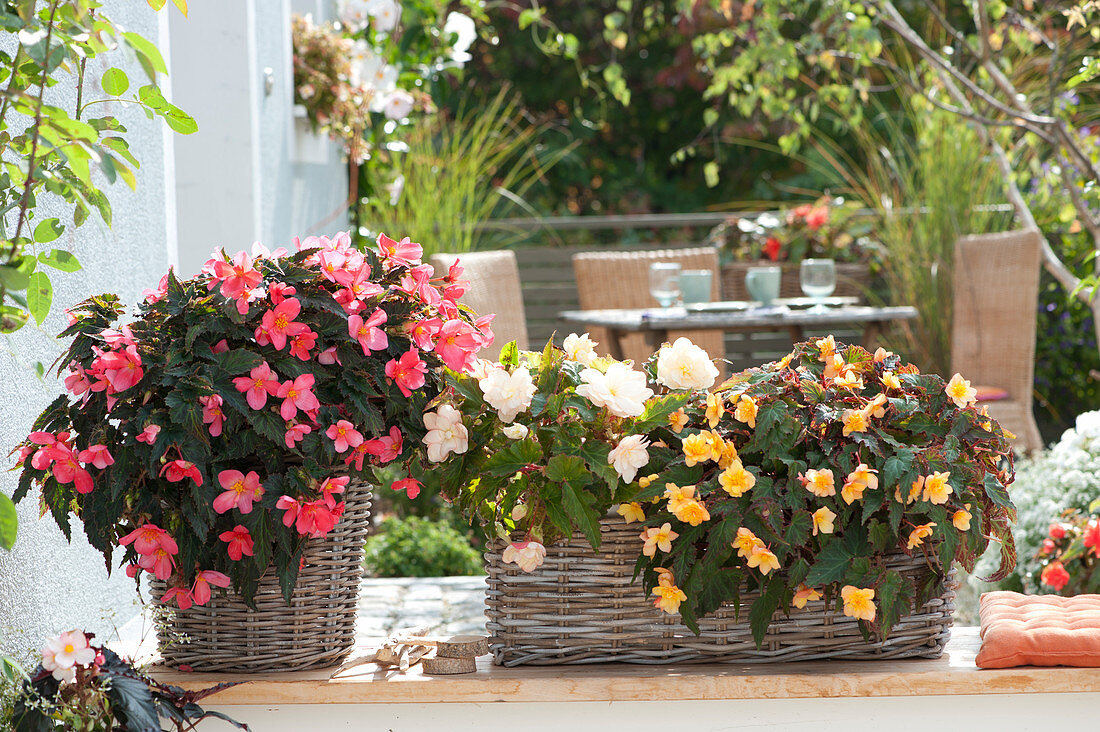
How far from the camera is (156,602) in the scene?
1435mm

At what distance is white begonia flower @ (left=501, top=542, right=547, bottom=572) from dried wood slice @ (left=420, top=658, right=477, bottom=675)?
0.60 ft

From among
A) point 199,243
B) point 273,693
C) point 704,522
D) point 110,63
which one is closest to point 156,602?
point 273,693

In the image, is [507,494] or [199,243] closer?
[507,494]

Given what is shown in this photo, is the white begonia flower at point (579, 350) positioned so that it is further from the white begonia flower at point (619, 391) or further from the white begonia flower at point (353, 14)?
the white begonia flower at point (353, 14)

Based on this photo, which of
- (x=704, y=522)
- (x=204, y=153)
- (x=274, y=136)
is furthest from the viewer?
(x=274, y=136)

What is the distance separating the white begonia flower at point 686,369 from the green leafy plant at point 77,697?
29.1 inches

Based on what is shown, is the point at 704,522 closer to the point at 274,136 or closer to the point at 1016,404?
the point at 274,136

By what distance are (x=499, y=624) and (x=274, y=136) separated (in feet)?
7.58

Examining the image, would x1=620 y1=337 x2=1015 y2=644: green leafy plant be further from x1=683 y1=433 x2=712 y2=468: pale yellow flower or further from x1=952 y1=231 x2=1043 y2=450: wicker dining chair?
x1=952 y1=231 x2=1043 y2=450: wicker dining chair

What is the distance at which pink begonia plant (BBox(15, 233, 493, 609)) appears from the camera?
130 centimetres

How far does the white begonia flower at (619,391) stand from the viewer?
1.39 m

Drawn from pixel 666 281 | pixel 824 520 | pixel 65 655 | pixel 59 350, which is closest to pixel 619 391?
pixel 824 520

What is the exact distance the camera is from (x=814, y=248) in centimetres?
510

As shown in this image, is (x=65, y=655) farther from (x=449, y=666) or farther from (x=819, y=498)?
(x=819, y=498)
